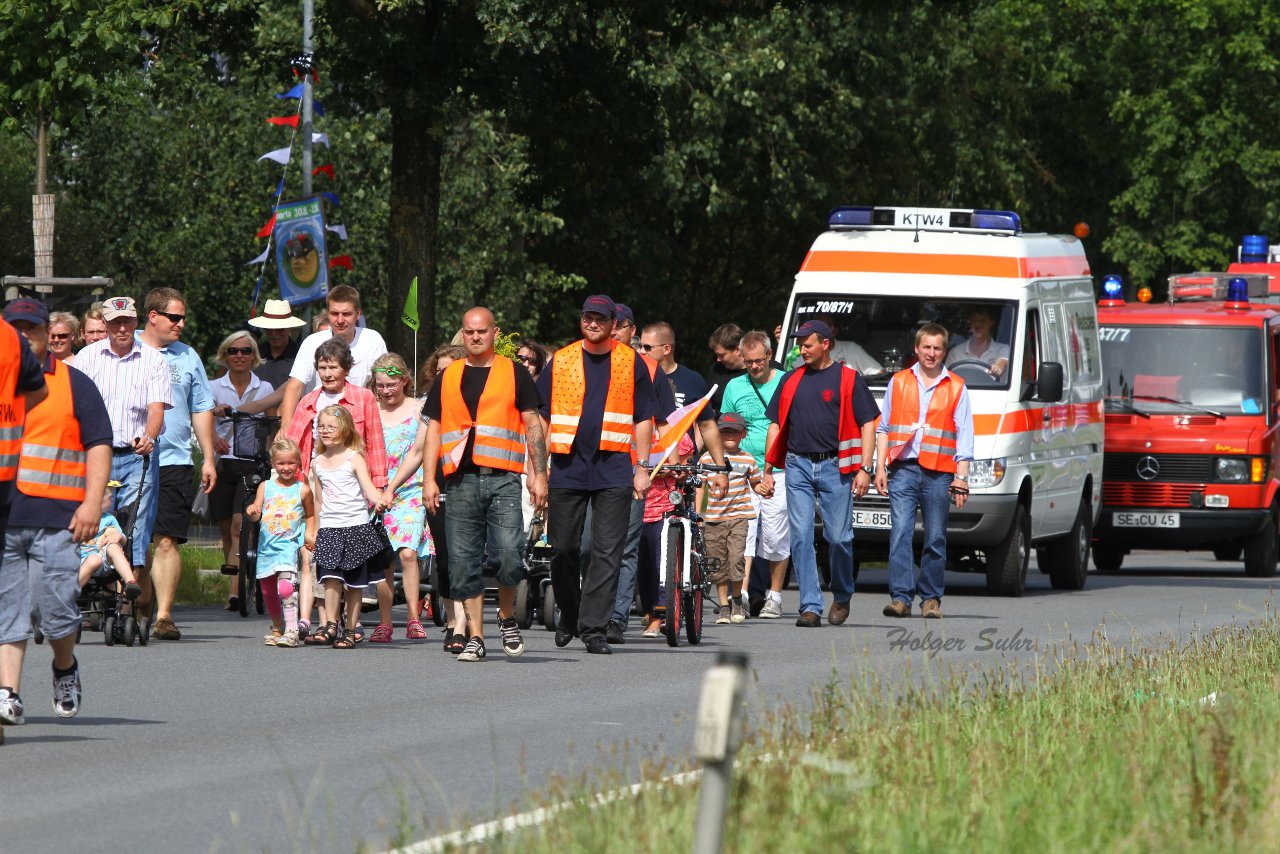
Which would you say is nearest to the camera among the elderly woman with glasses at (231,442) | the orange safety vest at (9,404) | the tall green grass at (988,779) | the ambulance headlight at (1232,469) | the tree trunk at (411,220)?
the tall green grass at (988,779)

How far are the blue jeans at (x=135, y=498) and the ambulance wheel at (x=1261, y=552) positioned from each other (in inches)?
525

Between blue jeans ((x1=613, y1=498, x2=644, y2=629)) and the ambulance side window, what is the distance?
6.10 m

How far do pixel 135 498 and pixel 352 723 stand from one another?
3820mm

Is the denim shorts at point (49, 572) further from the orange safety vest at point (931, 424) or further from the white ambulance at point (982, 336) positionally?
the white ambulance at point (982, 336)

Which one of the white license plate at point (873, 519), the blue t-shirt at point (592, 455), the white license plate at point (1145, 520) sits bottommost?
the white license plate at point (1145, 520)

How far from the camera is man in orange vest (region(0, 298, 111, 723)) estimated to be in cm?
956

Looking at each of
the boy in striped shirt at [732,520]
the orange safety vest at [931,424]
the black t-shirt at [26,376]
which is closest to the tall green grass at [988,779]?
the black t-shirt at [26,376]

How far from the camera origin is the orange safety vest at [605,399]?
42.9 ft

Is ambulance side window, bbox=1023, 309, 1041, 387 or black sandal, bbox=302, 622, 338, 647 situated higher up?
ambulance side window, bbox=1023, 309, 1041, 387

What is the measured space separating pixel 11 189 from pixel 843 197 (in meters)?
16.8

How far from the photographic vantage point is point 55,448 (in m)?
9.63

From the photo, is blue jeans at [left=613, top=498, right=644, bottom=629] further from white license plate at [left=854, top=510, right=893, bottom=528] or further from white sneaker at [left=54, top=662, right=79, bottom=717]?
white license plate at [left=854, top=510, right=893, bottom=528]

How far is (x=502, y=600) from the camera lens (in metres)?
13.0

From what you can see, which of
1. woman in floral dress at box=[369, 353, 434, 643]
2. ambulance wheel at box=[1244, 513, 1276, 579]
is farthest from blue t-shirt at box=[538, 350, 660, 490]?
ambulance wheel at box=[1244, 513, 1276, 579]
